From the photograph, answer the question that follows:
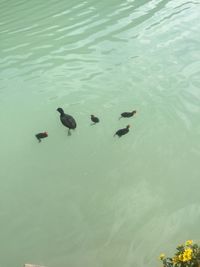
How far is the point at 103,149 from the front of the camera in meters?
9.46

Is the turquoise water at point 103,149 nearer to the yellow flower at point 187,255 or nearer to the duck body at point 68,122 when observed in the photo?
the duck body at point 68,122

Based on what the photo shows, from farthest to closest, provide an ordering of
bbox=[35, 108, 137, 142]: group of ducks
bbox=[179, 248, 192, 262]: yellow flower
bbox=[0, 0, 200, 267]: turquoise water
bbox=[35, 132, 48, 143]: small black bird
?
bbox=[35, 132, 48, 143]: small black bird, bbox=[35, 108, 137, 142]: group of ducks, bbox=[0, 0, 200, 267]: turquoise water, bbox=[179, 248, 192, 262]: yellow flower

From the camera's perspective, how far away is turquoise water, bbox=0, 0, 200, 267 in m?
7.54

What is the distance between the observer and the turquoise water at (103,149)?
7535 millimetres

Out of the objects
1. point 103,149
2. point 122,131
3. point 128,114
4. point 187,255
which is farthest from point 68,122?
point 187,255

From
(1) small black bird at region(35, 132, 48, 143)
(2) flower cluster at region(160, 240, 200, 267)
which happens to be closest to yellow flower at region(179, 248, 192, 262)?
(2) flower cluster at region(160, 240, 200, 267)

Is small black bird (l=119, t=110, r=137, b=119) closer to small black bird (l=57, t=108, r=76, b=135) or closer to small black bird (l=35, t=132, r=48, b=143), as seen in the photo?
small black bird (l=57, t=108, r=76, b=135)

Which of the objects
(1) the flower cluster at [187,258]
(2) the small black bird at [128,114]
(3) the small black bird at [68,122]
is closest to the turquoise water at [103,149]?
(2) the small black bird at [128,114]

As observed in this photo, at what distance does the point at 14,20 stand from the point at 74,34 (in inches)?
192

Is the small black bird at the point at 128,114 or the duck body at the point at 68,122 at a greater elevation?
the duck body at the point at 68,122

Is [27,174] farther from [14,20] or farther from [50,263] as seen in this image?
[14,20]

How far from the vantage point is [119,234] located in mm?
7508

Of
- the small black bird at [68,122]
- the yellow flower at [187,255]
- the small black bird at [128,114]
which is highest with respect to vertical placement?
the small black bird at [68,122]

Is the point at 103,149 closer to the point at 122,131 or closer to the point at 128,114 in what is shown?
the point at 122,131
